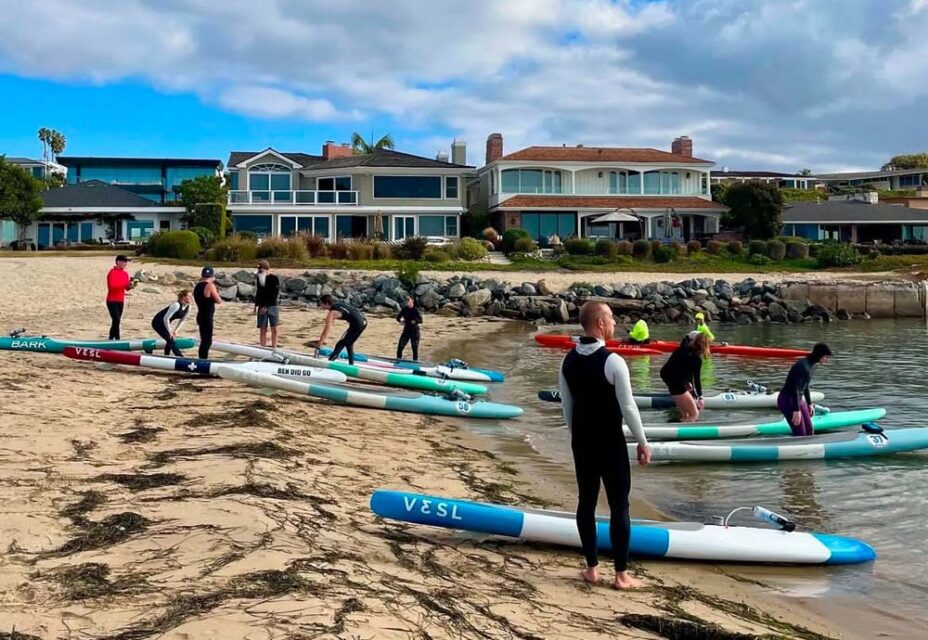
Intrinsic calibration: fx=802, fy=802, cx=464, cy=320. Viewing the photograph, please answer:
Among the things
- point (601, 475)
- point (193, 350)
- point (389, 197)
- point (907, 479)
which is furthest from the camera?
point (389, 197)

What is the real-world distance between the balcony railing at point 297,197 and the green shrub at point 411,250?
10867 mm

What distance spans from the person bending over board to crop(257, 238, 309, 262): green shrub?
99.2 ft

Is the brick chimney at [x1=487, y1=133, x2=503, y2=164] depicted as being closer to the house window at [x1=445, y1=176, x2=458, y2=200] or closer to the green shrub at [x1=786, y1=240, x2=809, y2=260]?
the house window at [x1=445, y1=176, x2=458, y2=200]

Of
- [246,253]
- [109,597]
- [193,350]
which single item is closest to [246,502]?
[109,597]

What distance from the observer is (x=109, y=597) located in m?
4.08

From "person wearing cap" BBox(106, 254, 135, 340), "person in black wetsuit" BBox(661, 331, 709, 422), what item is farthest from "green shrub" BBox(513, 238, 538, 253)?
"person in black wetsuit" BBox(661, 331, 709, 422)

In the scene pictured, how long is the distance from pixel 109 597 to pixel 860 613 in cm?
468

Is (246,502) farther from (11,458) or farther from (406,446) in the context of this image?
(406,446)

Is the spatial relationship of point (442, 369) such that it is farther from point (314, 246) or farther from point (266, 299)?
point (314, 246)

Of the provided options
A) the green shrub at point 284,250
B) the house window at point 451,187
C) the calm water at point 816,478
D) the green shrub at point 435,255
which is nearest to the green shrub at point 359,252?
the green shrub at point 284,250

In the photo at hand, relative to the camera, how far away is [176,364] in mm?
11789

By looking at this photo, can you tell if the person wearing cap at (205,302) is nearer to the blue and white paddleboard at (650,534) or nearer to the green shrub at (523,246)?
the blue and white paddleboard at (650,534)

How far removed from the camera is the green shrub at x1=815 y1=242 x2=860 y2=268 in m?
40.6

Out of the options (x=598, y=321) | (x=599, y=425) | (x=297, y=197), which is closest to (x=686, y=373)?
(x=599, y=425)
